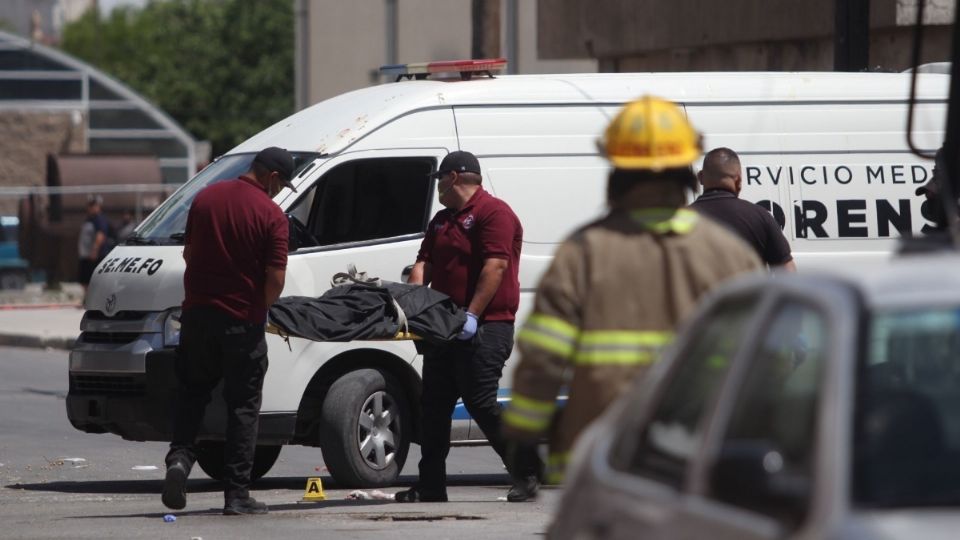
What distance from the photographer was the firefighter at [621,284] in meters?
4.95

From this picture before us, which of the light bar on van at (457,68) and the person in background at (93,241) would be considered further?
the person in background at (93,241)

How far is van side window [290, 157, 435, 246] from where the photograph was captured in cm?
1066

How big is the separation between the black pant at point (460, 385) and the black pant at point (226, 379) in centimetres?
96

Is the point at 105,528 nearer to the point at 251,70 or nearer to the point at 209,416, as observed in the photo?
the point at 209,416

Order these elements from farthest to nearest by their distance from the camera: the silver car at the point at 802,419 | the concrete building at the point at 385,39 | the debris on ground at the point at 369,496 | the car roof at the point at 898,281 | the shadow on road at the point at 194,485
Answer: the concrete building at the point at 385,39 < the shadow on road at the point at 194,485 < the debris on ground at the point at 369,496 < the car roof at the point at 898,281 < the silver car at the point at 802,419

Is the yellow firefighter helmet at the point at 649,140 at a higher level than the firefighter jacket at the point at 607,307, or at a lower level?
higher

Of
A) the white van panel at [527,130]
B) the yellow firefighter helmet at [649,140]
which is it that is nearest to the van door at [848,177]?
the white van panel at [527,130]

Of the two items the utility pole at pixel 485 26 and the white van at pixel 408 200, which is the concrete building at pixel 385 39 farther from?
the white van at pixel 408 200

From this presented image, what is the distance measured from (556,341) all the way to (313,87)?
111 feet

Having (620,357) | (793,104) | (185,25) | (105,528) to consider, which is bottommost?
(105,528)

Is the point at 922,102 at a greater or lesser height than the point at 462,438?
greater

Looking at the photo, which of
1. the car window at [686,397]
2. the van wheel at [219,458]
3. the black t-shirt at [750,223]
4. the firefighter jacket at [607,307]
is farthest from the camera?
the van wheel at [219,458]

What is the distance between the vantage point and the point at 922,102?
12031 millimetres

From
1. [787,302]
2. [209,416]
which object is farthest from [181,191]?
[787,302]
